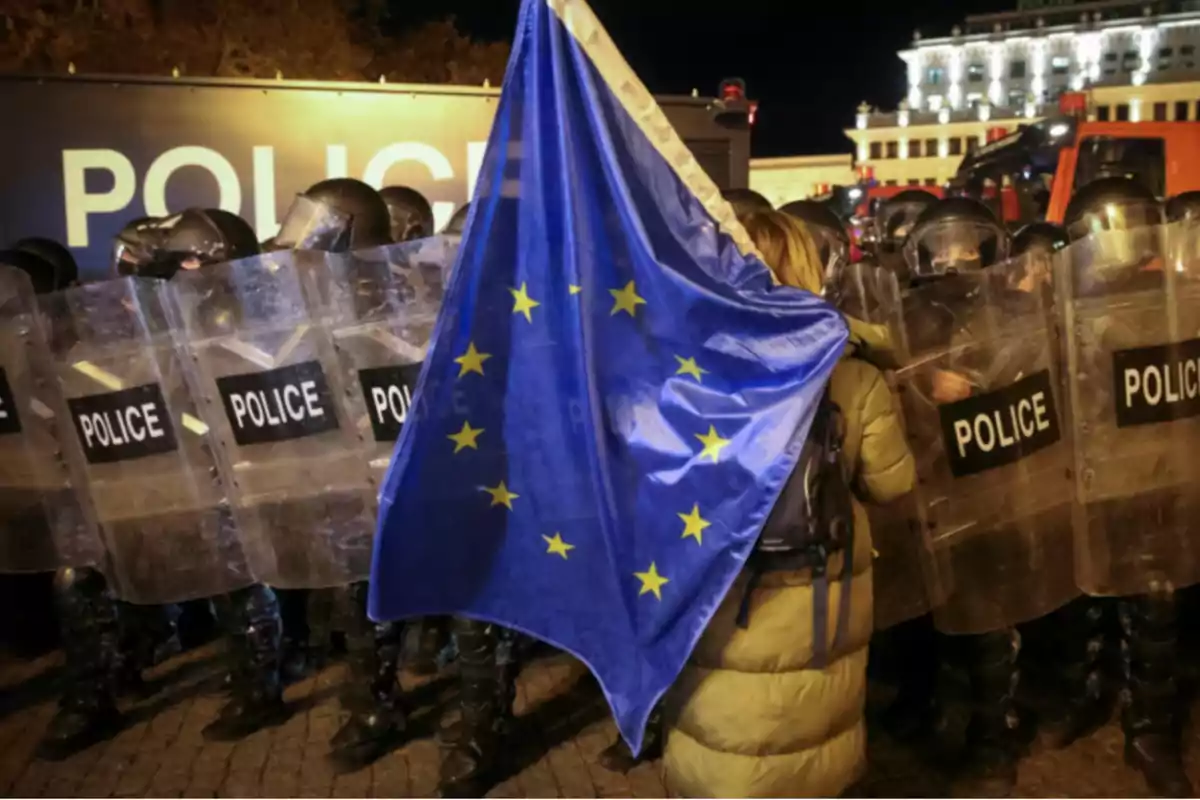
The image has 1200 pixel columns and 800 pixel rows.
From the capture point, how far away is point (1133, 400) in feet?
12.6

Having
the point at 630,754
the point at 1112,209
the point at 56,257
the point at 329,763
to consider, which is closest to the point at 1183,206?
the point at 1112,209

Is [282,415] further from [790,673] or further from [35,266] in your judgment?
[790,673]

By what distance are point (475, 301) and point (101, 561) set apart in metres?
2.47

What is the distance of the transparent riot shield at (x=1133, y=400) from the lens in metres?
3.83

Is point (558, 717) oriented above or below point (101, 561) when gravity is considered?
below

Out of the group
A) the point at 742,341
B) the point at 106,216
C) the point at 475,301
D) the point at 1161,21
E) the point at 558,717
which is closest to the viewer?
the point at 742,341

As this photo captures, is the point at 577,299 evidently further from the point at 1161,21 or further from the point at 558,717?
the point at 1161,21

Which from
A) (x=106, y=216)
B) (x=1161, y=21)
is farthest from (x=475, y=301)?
(x=1161, y=21)

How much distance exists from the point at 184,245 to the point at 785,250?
3.01 metres

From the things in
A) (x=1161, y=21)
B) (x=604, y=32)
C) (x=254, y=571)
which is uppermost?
(x=1161, y=21)

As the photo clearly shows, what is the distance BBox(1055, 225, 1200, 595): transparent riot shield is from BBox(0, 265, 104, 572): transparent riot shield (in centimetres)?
375

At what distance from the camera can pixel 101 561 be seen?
4602 millimetres

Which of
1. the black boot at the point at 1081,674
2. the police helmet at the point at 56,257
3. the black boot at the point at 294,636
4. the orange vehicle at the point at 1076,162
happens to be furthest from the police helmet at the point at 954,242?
the orange vehicle at the point at 1076,162

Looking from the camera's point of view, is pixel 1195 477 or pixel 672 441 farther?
pixel 1195 477
